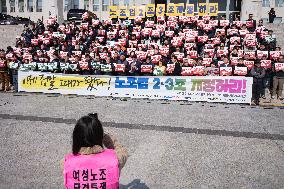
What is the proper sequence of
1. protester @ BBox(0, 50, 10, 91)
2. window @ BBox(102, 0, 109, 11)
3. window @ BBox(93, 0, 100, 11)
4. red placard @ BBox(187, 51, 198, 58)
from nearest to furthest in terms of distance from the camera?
protester @ BBox(0, 50, 10, 91), red placard @ BBox(187, 51, 198, 58), window @ BBox(102, 0, 109, 11), window @ BBox(93, 0, 100, 11)

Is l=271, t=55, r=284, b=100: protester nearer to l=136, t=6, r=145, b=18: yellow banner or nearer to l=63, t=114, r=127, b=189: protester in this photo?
l=136, t=6, r=145, b=18: yellow banner

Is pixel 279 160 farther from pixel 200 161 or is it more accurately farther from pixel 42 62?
pixel 42 62

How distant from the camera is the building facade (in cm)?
2648

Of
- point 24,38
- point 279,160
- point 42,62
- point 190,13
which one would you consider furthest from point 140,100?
point 24,38

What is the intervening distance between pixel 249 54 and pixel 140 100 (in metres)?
6.64

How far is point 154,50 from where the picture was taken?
18109mm

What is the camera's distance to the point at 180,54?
17.8 m

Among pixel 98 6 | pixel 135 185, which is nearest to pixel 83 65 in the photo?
pixel 135 185

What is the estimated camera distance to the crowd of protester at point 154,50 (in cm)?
1609

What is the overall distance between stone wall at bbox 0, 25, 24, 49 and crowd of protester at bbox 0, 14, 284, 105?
4199 mm

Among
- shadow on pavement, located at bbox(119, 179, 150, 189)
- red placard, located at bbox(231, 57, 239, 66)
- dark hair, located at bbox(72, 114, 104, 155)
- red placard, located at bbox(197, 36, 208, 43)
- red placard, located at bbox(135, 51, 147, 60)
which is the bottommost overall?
shadow on pavement, located at bbox(119, 179, 150, 189)

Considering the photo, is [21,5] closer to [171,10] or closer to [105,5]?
[105,5]

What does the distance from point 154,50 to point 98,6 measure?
23761 mm

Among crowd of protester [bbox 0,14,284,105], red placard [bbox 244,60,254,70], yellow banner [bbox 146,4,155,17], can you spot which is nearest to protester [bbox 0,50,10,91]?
crowd of protester [bbox 0,14,284,105]
